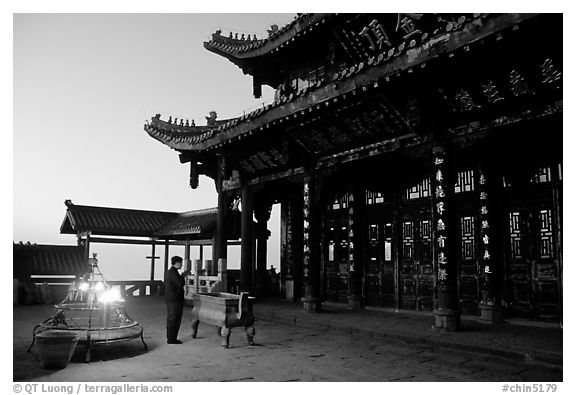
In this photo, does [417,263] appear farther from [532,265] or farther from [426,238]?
[532,265]

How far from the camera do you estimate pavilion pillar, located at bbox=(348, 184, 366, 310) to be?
10.0 m

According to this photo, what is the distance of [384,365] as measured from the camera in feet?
17.1

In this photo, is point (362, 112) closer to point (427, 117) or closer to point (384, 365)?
point (427, 117)

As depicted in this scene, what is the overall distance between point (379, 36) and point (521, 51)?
10.7ft

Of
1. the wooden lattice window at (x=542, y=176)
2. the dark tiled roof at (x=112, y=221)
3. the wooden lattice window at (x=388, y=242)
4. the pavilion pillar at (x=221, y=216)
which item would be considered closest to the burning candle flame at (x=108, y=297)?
the pavilion pillar at (x=221, y=216)

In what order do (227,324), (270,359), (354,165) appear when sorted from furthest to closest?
(354,165)
(227,324)
(270,359)

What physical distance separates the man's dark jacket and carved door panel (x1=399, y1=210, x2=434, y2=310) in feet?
15.5

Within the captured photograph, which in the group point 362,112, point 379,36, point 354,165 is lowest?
point 354,165

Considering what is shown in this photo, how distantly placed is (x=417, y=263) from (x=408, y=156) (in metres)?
2.60

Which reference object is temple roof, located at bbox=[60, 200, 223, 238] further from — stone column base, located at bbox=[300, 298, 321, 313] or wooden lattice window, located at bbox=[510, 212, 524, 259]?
wooden lattice window, located at bbox=[510, 212, 524, 259]

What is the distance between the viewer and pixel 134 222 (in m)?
16.1

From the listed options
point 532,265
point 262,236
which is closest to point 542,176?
point 532,265

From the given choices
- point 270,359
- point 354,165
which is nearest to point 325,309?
point 354,165


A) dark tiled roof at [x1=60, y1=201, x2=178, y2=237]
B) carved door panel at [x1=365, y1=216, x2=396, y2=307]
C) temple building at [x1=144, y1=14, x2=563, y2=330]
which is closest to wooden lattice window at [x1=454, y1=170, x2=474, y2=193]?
temple building at [x1=144, y1=14, x2=563, y2=330]
